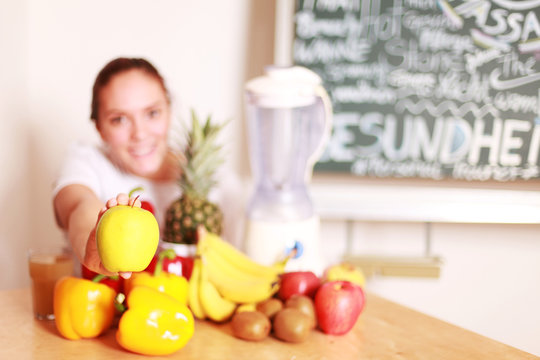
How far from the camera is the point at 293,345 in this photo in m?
0.86

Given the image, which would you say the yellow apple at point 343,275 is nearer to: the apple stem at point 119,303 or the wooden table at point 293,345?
the wooden table at point 293,345

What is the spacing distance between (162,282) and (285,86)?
542 mm

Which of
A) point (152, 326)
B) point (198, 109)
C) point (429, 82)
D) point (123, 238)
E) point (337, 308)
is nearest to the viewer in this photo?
point (123, 238)

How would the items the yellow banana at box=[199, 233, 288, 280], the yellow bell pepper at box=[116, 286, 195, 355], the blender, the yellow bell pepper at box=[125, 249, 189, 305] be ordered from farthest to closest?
1. the blender
2. the yellow banana at box=[199, 233, 288, 280]
3. the yellow bell pepper at box=[125, 249, 189, 305]
4. the yellow bell pepper at box=[116, 286, 195, 355]

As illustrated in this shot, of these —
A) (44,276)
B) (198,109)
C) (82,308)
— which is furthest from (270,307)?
(198,109)

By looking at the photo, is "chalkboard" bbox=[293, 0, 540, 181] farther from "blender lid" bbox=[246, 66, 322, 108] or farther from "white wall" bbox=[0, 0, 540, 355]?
"blender lid" bbox=[246, 66, 322, 108]

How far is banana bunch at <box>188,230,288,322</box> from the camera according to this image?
0.96 metres

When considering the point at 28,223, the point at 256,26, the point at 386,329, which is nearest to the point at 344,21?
the point at 256,26

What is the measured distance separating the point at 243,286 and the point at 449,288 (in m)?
0.94

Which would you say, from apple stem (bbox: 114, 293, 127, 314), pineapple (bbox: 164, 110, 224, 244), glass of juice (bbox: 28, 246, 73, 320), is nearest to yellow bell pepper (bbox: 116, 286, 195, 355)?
apple stem (bbox: 114, 293, 127, 314)

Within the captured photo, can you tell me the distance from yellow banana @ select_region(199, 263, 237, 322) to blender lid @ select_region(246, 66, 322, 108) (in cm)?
45

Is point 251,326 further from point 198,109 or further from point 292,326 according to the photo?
point 198,109

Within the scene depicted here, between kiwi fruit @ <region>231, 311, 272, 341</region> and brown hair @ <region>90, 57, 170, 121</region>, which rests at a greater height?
brown hair @ <region>90, 57, 170, 121</region>

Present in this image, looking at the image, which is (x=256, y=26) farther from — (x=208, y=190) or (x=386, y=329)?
(x=386, y=329)
